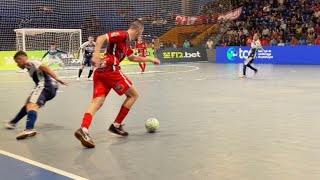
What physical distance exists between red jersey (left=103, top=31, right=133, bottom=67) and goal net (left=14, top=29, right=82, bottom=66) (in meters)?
24.1

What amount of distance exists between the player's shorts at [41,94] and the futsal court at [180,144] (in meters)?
0.50

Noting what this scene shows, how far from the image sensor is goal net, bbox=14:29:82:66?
1203 inches

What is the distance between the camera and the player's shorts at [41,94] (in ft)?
24.3

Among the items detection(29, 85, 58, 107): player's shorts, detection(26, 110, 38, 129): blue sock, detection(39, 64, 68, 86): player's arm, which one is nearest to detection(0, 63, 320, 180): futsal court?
detection(26, 110, 38, 129): blue sock

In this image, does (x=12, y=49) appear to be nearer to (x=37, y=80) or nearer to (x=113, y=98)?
(x=113, y=98)

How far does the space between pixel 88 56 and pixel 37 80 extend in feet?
42.5

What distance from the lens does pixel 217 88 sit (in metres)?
14.6

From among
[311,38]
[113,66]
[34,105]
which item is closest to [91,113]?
[113,66]

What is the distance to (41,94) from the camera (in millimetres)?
7484

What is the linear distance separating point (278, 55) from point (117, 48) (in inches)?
1033

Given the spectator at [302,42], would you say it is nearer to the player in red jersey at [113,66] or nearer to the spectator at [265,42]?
the spectator at [265,42]

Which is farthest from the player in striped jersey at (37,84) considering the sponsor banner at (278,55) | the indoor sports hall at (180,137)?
the sponsor banner at (278,55)

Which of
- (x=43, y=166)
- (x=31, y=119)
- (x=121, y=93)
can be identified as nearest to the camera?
(x=43, y=166)

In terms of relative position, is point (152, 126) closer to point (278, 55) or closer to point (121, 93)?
point (121, 93)
